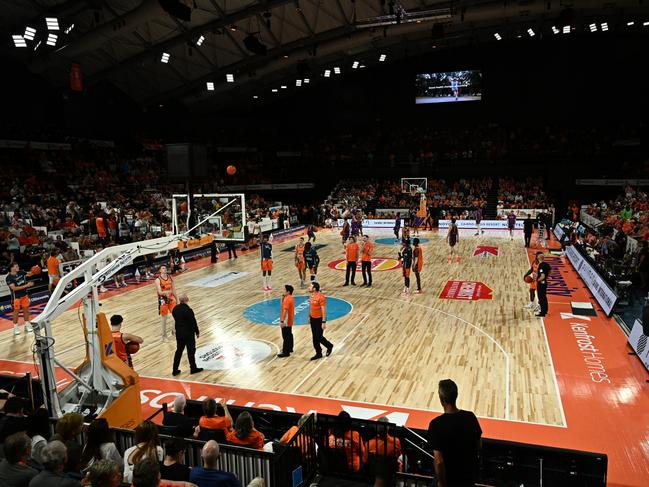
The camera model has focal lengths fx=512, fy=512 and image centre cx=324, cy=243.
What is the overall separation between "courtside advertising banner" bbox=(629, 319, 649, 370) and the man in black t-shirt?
6.80m

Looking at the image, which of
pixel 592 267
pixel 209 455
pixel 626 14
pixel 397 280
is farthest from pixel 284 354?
pixel 626 14

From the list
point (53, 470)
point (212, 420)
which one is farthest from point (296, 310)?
point (53, 470)

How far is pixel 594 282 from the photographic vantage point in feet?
48.2

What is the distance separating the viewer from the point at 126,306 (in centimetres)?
1507

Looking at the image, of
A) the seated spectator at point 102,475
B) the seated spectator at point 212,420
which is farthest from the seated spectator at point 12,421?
the seated spectator at point 102,475

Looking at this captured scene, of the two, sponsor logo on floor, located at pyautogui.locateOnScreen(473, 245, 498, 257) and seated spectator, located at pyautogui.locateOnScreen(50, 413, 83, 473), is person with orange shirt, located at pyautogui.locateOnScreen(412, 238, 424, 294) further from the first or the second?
seated spectator, located at pyautogui.locateOnScreen(50, 413, 83, 473)

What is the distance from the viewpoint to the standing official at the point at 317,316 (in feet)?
31.9

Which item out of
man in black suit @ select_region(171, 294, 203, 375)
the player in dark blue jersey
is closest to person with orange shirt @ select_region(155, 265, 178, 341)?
man in black suit @ select_region(171, 294, 203, 375)

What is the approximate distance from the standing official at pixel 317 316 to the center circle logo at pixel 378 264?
9.52 meters

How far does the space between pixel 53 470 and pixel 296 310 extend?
407 inches

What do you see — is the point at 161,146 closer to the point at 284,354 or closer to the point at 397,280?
the point at 397,280

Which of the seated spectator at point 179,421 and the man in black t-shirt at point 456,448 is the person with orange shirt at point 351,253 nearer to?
the seated spectator at point 179,421

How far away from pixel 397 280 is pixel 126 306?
28.6 ft

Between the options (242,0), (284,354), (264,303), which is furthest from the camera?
(242,0)
